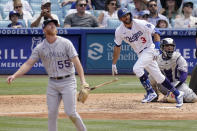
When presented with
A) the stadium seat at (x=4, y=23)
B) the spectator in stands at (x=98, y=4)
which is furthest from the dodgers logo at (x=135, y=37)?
the spectator in stands at (x=98, y=4)

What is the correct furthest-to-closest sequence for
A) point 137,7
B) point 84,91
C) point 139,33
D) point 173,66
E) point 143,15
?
point 137,7
point 143,15
point 173,66
point 139,33
point 84,91

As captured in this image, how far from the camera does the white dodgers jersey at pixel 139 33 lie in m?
11.0

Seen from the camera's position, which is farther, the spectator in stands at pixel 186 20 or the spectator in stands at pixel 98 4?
the spectator in stands at pixel 98 4

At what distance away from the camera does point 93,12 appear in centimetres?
1912

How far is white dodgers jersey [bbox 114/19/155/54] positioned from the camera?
11.0 m

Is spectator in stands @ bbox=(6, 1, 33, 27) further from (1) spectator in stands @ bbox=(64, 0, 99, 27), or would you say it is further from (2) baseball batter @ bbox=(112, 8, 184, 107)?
(2) baseball batter @ bbox=(112, 8, 184, 107)

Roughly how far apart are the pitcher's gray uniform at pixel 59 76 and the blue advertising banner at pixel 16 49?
35.0 ft

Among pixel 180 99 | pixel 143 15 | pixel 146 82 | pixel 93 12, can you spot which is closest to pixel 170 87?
pixel 180 99

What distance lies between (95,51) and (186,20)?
3.10 meters

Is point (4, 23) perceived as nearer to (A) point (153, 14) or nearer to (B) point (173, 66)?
(A) point (153, 14)

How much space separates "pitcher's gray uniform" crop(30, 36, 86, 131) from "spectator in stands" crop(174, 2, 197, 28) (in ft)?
37.4

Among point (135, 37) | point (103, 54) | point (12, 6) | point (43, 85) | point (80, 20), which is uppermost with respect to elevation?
point (135, 37)

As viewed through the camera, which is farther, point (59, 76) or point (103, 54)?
A: point (103, 54)

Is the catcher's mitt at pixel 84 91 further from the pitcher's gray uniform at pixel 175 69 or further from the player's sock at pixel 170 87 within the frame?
the pitcher's gray uniform at pixel 175 69
